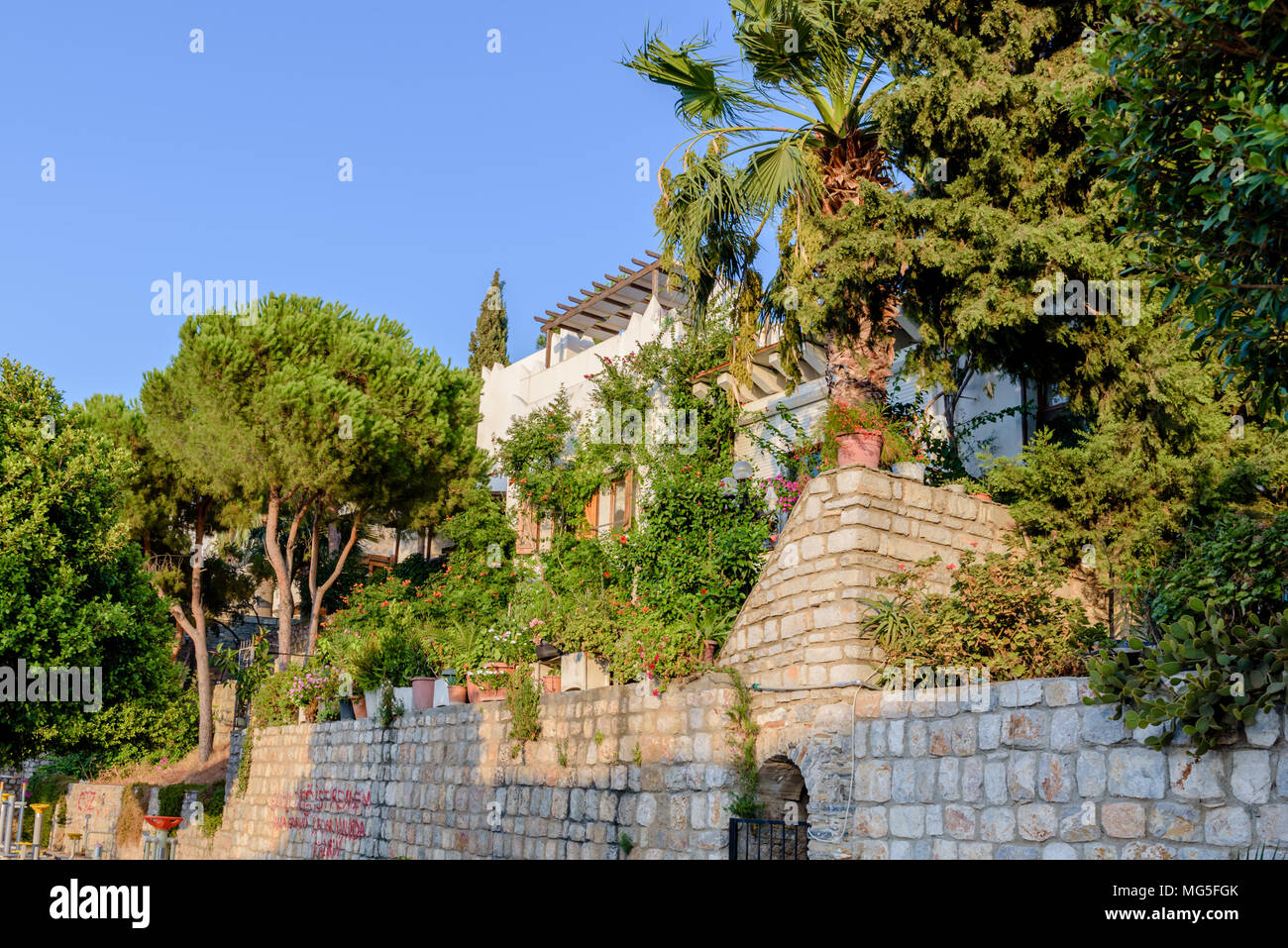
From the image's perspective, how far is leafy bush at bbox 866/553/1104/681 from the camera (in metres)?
7.75

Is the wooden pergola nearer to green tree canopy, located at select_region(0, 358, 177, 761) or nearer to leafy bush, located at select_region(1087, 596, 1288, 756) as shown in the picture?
green tree canopy, located at select_region(0, 358, 177, 761)

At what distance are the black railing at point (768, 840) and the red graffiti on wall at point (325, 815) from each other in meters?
7.55

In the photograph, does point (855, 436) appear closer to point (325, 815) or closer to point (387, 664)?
point (387, 664)

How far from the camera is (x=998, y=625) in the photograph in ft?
26.0

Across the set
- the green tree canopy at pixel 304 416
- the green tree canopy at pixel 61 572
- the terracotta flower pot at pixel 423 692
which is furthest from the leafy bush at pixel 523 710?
the green tree canopy at pixel 304 416

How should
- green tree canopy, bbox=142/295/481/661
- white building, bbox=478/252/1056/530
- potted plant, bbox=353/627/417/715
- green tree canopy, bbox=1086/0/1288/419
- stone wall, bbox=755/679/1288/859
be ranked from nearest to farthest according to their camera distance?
green tree canopy, bbox=1086/0/1288/419 < stone wall, bbox=755/679/1288/859 < white building, bbox=478/252/1056/530 < potted plant, bbox=353/627/417/715 < green tree canopy, bbox=142/295/481/661

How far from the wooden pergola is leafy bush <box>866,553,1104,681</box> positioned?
1314 cm

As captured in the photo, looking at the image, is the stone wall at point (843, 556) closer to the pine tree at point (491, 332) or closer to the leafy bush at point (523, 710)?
the leafy bush at point (523, 710)

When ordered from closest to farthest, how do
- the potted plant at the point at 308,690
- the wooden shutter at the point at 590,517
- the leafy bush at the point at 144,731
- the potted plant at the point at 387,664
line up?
the potted plant at the point at 387,664 → the potted plant at the point at 308,690 → the wooden shutter at the point at 590,517 → the leafy bush at the point at 144,731

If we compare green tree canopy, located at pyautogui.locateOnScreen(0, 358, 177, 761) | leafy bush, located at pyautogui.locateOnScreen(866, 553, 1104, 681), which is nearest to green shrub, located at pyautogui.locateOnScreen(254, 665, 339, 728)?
green tree canopy, located at pyautogui.locateOnScreen(0, 358, 177, 761)

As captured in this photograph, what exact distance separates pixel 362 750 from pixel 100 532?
245 inches

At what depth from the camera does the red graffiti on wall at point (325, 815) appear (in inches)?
584
